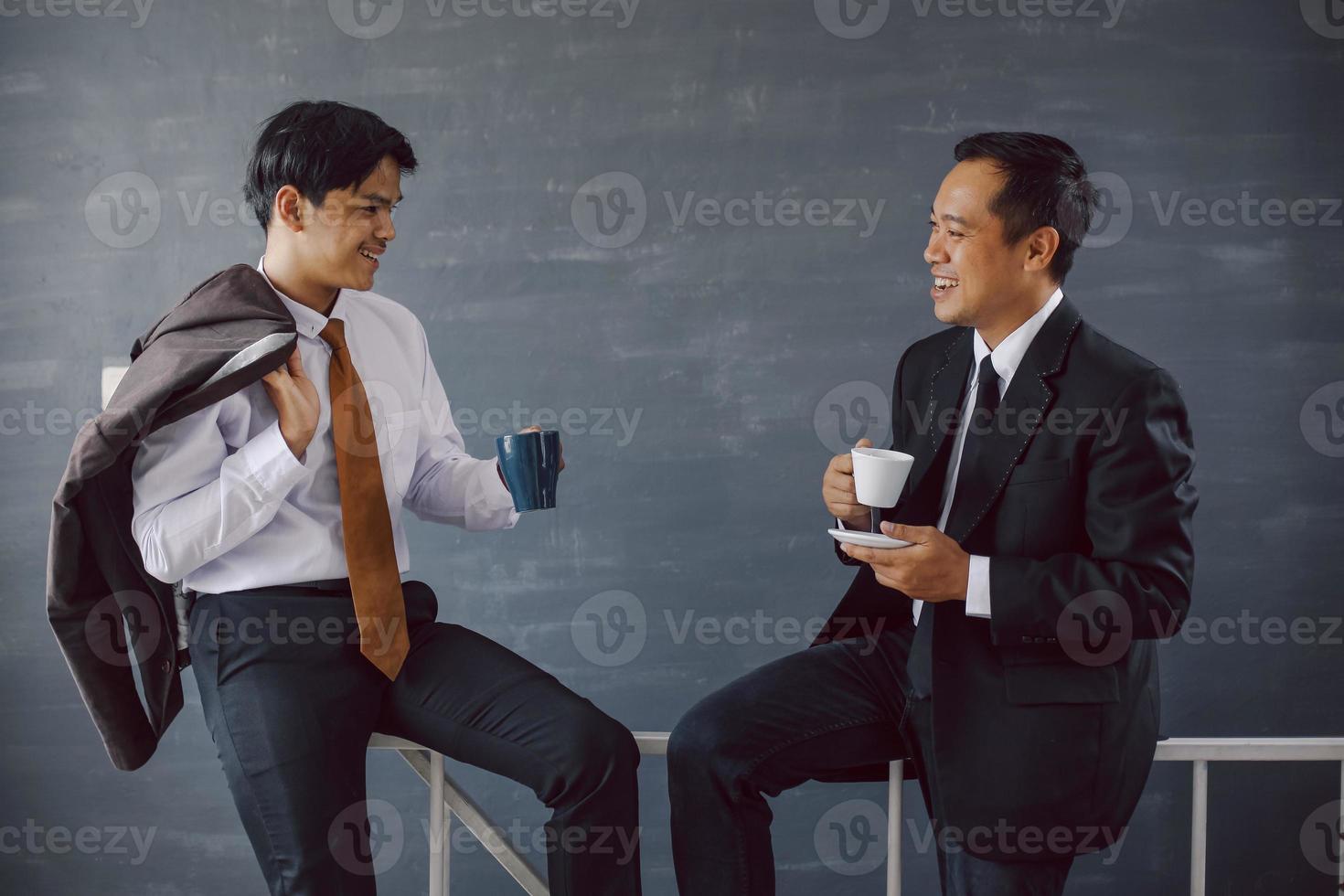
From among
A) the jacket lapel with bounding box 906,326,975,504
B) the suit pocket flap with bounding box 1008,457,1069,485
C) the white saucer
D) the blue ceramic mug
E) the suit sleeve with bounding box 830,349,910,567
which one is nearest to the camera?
the white saucer

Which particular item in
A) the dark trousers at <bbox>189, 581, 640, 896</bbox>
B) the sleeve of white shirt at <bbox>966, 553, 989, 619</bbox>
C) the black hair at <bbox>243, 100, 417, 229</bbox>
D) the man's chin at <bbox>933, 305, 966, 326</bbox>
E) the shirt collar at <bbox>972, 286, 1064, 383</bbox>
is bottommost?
the dark trousers at <bbox>189, 581, 640, 896</bbox>

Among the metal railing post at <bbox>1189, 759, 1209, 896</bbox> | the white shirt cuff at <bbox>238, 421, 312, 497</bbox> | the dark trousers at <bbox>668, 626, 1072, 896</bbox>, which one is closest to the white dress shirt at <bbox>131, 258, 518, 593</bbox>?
the white shirt cuff at <bbox>238, 421, 312, 497</bbox>

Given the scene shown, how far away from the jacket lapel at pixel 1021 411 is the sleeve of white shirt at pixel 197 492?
0.98 m

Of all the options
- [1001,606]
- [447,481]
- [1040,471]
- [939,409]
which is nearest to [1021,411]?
[1040,471]

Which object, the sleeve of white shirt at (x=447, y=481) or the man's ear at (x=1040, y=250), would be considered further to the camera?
the sleeve of white shirt at (x=447, y=481)

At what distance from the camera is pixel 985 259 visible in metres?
1.68

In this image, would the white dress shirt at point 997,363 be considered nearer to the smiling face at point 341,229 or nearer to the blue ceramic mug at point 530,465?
the blue ceramic mug at point 530,465

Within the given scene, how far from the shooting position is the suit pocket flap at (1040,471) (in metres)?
1.53

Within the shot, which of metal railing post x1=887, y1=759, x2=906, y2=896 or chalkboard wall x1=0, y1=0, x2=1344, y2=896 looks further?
chalkboard wall x1=0, y1=0, x2=1344, y2=896

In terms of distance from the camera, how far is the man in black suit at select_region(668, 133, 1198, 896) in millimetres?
1473

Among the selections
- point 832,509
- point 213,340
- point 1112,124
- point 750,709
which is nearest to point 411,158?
point 213,340

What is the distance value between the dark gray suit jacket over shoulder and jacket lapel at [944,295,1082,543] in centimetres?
102

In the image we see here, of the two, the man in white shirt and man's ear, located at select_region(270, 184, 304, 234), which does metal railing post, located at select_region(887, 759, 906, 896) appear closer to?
the man in white shirt

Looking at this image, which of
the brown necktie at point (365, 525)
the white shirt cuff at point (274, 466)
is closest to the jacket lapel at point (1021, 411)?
the brown necktie at point (365, 525)
